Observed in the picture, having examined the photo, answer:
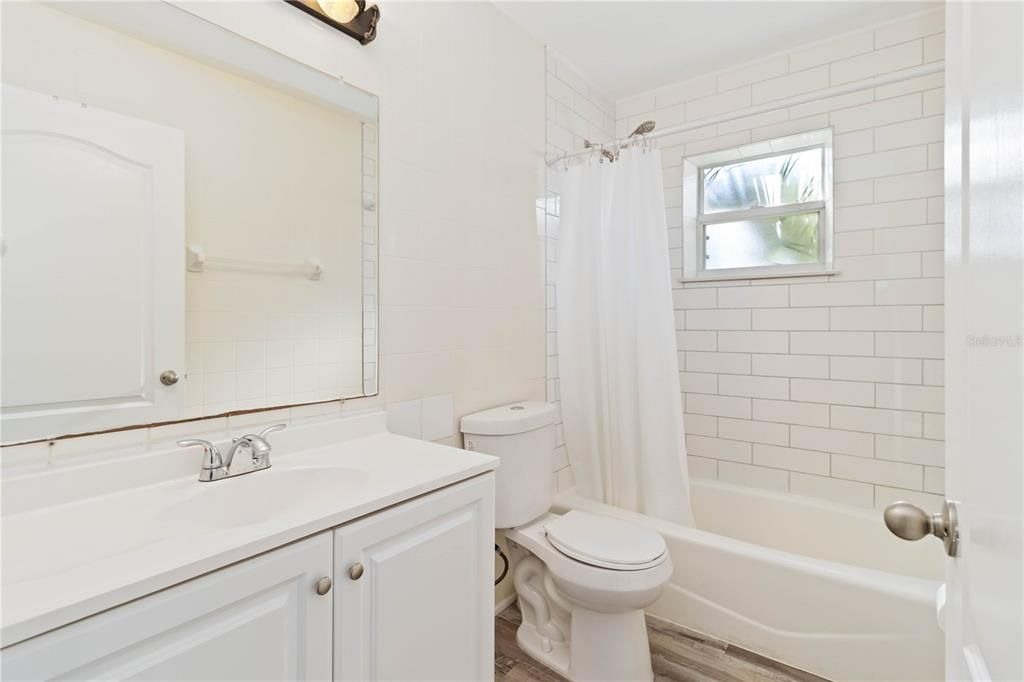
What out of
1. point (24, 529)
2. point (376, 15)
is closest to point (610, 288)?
point (376, 15)

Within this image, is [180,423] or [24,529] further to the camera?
[180,423]

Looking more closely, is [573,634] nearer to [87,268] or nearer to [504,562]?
[504,562]

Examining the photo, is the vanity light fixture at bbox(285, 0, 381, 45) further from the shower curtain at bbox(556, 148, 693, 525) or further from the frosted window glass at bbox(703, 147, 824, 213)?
the frosted window glass at bbox(703, 147, 824, 213)

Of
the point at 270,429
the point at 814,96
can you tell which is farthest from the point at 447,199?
the point at 814,96

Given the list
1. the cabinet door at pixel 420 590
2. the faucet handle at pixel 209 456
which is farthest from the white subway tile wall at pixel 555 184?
the faucet handle at pixel 209 456

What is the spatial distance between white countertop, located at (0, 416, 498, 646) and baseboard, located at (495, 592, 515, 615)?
3.34 feet

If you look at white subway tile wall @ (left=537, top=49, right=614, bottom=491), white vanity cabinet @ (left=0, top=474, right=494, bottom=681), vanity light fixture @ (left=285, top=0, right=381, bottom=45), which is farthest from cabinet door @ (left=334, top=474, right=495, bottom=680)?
vanity light fixture @ (left=285, top=0, right=381, bottom=45)

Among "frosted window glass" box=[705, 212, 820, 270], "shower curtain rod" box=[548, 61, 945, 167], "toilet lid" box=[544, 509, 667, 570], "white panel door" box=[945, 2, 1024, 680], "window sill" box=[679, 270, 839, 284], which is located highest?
"shower curtain rod" box=[548, 61, 945, 167]

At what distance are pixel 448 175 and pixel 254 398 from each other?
1.01 metres

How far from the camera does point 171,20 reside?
3.68ft

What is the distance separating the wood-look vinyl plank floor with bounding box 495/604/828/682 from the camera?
163 cm

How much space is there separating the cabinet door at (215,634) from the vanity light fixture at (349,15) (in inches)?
53.3

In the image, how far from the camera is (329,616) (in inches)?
34.9

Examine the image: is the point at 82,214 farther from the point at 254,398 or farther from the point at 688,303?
the point at 688,303
